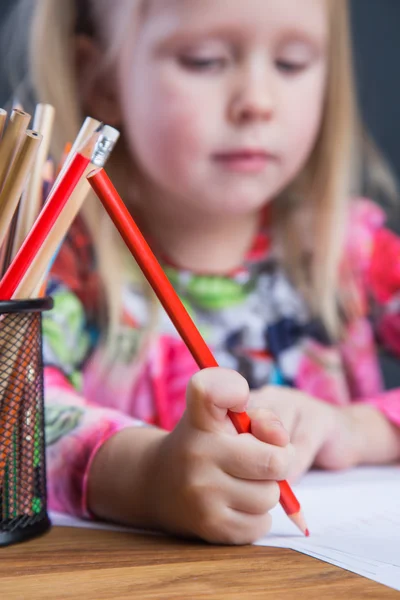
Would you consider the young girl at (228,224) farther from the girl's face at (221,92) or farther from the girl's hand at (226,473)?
the girl's hand at (226,473)

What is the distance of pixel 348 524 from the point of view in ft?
1.21

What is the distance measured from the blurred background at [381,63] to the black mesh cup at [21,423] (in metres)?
0.76

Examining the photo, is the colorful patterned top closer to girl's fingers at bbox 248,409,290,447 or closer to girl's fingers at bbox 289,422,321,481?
girl's fingers at bbox 289,422,321,481

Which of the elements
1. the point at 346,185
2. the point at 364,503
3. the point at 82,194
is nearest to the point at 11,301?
the point at 82,194

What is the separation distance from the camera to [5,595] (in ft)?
0.91

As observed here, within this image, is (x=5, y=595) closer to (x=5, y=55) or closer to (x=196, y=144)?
(x=196, y=144)

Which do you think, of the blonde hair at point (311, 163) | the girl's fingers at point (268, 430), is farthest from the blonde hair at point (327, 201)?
the girl's fingers at point (268, 430)

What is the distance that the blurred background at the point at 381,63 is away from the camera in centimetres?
107

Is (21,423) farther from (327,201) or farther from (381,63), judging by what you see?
(381,63)

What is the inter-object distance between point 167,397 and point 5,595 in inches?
15.5

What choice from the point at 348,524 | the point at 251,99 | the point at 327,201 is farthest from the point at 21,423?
the point at 327,201

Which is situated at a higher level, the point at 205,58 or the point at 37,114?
the point at 205,58

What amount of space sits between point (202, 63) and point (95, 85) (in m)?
0.12

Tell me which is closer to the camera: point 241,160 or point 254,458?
point 254,458
